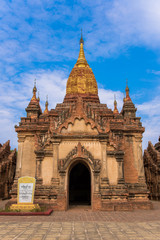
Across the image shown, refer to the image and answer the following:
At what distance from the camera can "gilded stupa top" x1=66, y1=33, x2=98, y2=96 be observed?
2769 cm

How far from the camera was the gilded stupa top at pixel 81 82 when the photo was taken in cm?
2769

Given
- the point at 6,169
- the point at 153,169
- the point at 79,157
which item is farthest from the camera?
the point at 6,169

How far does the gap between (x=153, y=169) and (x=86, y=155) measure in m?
16.3

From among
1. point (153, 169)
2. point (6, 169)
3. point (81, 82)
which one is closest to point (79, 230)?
point (81, 82)

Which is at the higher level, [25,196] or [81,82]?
[81,82]

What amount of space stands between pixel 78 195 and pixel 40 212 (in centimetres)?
1229

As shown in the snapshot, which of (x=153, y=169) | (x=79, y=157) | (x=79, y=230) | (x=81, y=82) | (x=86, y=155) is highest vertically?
(x=81, y=82)

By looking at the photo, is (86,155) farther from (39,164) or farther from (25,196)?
(25,196)

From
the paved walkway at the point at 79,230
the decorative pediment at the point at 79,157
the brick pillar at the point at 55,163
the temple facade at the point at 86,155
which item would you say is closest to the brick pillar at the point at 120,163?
the temple facade at the point at 86,155

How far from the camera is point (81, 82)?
28.1 meters

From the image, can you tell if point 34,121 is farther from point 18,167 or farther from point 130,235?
point 130,235

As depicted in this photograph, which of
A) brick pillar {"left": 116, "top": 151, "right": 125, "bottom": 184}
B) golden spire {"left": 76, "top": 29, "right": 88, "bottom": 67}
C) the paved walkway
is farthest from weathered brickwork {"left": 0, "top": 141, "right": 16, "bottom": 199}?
the paved walkway

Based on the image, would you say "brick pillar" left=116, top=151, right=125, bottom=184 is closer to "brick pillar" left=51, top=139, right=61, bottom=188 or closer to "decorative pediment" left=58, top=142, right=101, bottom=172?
"decorative pediment" left=58, top=142, right=101, bottom=172

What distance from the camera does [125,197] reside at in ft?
→ 57.0
